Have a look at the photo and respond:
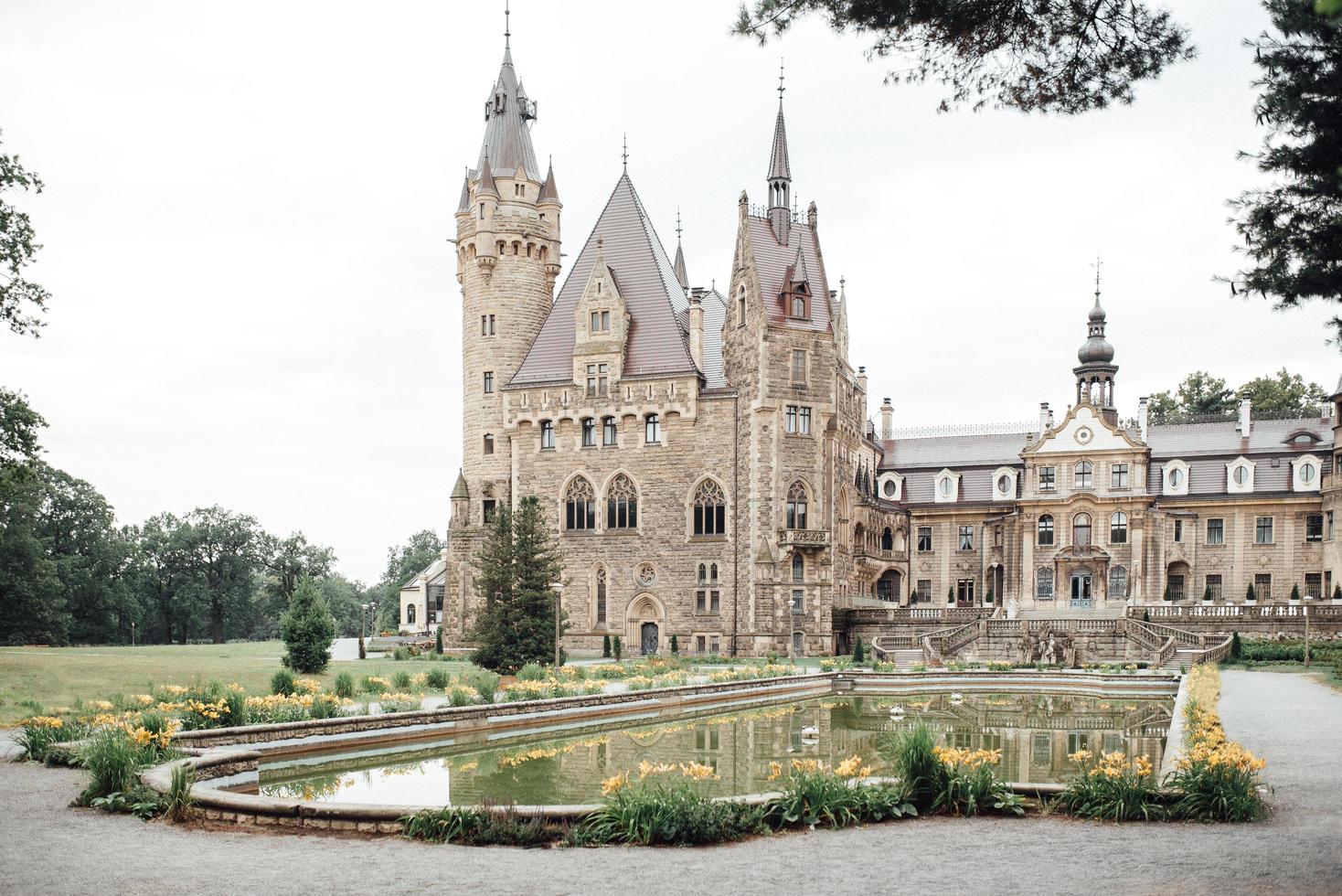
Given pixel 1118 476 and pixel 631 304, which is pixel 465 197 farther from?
pixel 1118 476

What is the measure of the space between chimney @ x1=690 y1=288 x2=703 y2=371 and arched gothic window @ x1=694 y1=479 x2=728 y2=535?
545 centimetres

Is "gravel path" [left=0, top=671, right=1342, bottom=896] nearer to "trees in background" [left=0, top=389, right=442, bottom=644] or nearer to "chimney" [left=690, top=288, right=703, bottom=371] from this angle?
"chimney" [left=690, top=288, right=703, bottom=371]

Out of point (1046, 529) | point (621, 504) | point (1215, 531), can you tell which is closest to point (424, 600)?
point (621, 504)

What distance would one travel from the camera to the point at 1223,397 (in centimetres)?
8006

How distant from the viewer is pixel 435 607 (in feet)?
315

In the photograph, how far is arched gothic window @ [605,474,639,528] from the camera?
53062 mm

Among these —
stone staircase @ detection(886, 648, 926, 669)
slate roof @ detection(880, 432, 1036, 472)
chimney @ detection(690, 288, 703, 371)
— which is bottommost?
stone staircase @ detection(886, 648, 926, 669)

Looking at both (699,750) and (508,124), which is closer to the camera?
(699,750)

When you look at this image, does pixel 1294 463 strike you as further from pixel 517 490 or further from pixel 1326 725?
pixel 1326 725

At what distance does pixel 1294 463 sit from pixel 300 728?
181 feet

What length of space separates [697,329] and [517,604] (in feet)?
74.2

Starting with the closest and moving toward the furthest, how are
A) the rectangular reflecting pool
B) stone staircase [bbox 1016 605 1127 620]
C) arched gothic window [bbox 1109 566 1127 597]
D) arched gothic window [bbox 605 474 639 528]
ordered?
the rectangular reflecting pool
arched gothic window [bbox 605 474 639 528]
stone staircase [bbox 1016 605 1127 620]
arched gothic window [bbox 1109 566 1127 597]

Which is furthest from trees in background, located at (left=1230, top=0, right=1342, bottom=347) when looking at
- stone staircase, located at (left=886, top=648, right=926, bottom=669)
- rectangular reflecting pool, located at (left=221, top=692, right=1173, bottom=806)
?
stone staircase, located at (left=886, top=648, right=926, bottom=669)

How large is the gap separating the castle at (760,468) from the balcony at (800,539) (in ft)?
0.29
